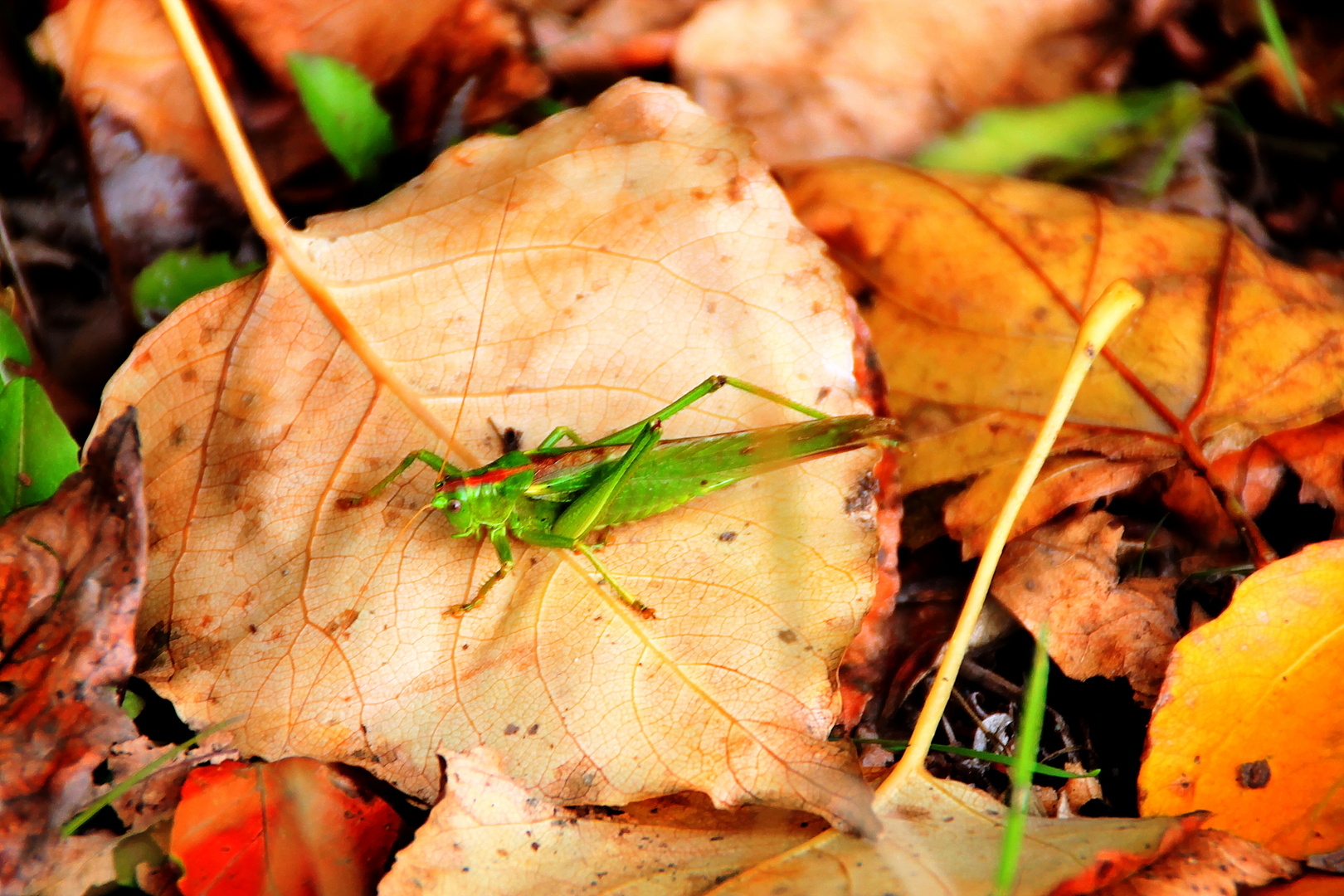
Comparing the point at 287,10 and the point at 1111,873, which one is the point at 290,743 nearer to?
the point at 1111,873

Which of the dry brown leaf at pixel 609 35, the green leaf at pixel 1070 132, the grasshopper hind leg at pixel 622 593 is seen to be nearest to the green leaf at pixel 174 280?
the dry brown leaf at pixel 609 35

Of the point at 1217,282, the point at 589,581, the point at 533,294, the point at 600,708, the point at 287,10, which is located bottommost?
the point at 600,708

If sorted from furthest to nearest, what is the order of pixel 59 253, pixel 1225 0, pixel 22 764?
pixel 1225 0 < pixel 59 253 < pixel 22 764

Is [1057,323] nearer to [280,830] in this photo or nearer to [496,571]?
[496,571]

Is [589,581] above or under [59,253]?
under

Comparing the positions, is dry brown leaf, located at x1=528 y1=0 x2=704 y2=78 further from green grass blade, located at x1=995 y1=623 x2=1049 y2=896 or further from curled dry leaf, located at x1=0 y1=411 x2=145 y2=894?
green grass blade, located at x1=995 y1=623 x2=1049 y2=896

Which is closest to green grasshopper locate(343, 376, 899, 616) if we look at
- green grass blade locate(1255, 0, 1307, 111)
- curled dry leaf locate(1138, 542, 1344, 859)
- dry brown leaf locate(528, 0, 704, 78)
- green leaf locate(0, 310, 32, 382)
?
curled dry leaf locate(1138, 542, 1344, 859)

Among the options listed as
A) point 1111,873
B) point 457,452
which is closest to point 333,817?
point 457,452
